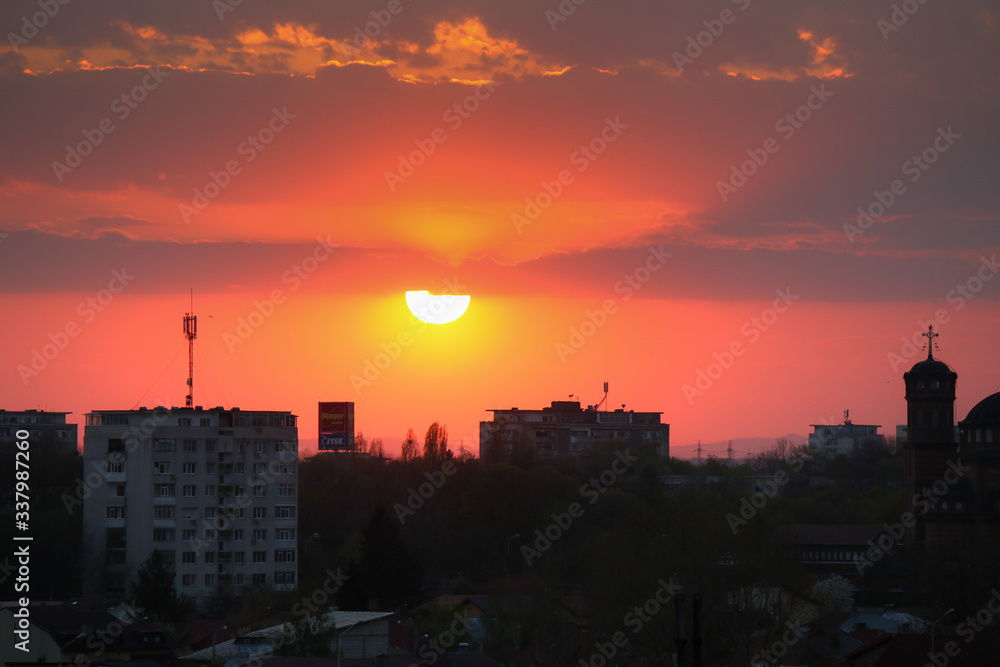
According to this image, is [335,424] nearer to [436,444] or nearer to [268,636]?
[436,444]

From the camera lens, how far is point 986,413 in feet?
265

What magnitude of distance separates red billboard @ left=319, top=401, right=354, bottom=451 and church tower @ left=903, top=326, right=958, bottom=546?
40.5 m

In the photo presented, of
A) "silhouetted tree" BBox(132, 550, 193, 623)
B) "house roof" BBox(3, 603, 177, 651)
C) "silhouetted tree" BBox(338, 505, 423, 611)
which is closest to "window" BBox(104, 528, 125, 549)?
"silhouetted tree" BBox(132, 550, 193, 623)

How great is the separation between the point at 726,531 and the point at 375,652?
41.2 ft

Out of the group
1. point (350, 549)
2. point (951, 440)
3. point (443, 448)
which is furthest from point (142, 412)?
point (951, 440)

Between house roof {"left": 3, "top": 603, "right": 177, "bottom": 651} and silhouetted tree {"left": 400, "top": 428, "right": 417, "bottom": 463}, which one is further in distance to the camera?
silhouetted tree {"left": 400, "top": 428, "right": 417, "bottom": 463}

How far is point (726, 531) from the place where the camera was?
4575 cm

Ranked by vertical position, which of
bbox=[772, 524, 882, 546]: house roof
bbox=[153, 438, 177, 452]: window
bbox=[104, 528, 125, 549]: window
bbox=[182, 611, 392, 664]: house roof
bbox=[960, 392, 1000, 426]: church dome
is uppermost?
bbox=[960, 392, 1000, 426]: church dome

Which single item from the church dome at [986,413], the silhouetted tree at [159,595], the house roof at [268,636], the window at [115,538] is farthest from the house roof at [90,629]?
the church dome at [986,413]

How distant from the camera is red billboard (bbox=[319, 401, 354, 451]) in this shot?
10112 cm

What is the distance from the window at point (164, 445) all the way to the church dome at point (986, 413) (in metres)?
46.9

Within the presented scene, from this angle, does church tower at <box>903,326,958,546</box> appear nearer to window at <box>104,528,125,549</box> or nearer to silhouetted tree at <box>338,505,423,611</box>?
silhouetted tree at <box>338,505,423,611</box>

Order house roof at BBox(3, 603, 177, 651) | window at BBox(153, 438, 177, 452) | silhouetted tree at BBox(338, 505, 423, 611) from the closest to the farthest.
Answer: house roof at BBox(3, 603, 177, 651) → silhouetted tree at BBox(338, 505, 423, 611) → window at BBox(153, 438, 177, 452)

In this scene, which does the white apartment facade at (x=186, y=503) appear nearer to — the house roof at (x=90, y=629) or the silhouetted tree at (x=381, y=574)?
the silhouetted tree at (x=381, y=574)
